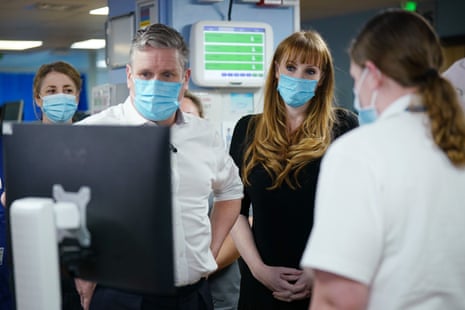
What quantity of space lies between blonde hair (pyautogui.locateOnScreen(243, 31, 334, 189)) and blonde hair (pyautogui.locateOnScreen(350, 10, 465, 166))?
3.12ft

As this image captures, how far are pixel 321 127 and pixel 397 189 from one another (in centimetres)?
114

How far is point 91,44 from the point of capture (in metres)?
12.2

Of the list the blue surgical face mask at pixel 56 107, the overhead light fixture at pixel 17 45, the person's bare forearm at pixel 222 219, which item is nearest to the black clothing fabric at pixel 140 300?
the person's bare forearm at pixel 222 219

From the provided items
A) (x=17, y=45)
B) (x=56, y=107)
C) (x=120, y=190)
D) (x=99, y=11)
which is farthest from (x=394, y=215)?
(x=17, y=45)

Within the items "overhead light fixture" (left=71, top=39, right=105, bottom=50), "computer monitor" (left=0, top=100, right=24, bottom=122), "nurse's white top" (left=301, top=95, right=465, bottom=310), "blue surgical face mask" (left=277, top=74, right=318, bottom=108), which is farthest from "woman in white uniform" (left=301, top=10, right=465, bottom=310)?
"overhead light fixture" (left=71, top=39, right=105, bottom=50)

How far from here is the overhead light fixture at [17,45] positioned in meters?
11.8

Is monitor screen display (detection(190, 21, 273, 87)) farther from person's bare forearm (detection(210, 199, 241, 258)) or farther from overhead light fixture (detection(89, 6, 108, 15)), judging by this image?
overhead light fixture (detection(89, 6, 108, 15))

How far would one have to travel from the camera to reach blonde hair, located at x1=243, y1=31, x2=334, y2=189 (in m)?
2.44

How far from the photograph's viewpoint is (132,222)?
1480 mm

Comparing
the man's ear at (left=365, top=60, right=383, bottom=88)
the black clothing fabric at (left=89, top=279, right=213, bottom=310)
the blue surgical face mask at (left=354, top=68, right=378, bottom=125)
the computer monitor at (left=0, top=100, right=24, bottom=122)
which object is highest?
the man's ear at (left=365, top=60, right=383, bottom=88)

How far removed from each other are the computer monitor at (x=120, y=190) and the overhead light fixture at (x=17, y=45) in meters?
10.7

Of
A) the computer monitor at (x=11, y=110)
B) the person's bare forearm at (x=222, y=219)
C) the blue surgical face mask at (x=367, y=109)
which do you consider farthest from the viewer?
the computer monitor at (x=11, y=110)

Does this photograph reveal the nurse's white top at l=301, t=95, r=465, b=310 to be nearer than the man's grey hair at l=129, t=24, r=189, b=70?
Yes

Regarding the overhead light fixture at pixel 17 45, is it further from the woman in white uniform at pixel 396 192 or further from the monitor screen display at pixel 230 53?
the woman in white uniform at pixel 396 192
